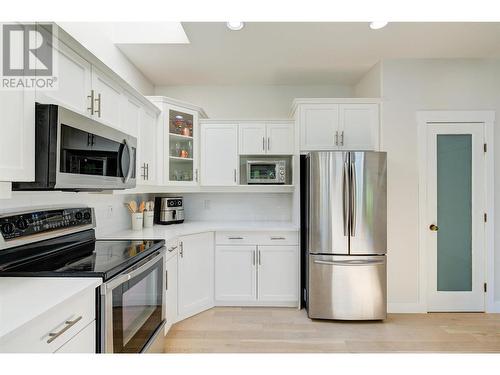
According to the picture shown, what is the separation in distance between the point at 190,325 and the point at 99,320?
1619 mm

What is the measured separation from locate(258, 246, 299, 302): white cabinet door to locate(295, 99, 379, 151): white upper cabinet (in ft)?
3.82

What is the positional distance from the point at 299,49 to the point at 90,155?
85.8 inches

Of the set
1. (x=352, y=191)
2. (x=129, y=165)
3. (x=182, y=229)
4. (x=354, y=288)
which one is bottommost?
(x=354, y=288)

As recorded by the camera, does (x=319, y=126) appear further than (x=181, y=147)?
No

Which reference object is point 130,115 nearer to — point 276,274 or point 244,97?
point 244,97

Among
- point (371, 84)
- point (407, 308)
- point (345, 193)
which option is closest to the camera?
point (345, 193)

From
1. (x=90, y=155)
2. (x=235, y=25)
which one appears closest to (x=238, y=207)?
(x=235, y=25)

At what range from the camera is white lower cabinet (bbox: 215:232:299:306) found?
3.21 metres

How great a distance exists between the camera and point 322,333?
2.69 meters

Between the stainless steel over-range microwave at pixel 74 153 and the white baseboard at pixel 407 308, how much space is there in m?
2.91

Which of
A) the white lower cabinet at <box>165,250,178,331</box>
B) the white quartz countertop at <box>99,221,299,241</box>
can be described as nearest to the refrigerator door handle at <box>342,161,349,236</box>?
the white quartz countertop at <box>99,221,299,241</box>

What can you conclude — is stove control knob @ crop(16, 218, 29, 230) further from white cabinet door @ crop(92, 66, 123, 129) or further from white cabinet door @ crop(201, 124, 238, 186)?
white cabinet door @ crop(201, 124, 238, 186)

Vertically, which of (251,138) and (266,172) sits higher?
(251,138)

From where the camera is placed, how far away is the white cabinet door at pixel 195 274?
287 centimetres
